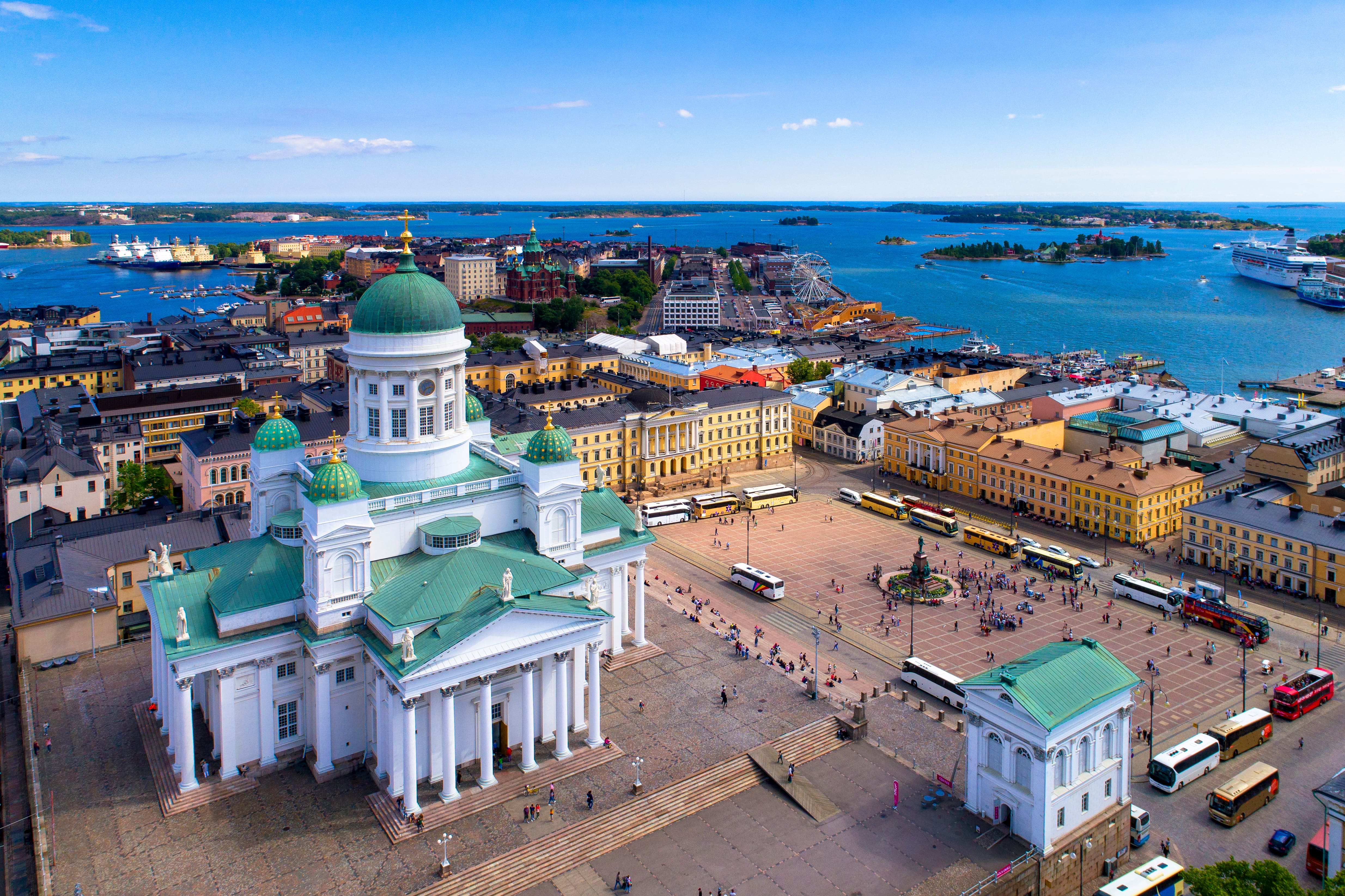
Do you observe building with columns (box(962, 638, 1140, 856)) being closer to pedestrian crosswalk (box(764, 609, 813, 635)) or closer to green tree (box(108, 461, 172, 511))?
pedestrian crosswalk (box(764, 609, 813, 635))

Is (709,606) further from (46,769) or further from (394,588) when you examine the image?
(46,769)

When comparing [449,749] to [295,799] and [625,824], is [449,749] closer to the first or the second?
[295,799]

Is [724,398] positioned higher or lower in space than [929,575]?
higher

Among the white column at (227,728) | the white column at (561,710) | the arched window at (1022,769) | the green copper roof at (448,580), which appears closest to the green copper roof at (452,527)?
the green copper roof at (448,580)

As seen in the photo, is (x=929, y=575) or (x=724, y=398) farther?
(x=724, y=398)

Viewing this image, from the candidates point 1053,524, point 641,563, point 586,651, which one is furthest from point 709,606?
point 1053,524

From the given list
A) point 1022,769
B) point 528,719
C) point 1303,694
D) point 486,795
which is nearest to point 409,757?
point 486,795

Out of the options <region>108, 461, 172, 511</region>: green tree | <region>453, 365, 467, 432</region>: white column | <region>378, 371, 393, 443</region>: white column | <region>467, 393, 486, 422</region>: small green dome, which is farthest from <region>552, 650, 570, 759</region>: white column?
<region>108, 461, 172, 511</region>: green tree

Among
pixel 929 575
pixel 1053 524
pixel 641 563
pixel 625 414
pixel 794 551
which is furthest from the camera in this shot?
pixel 625 414
